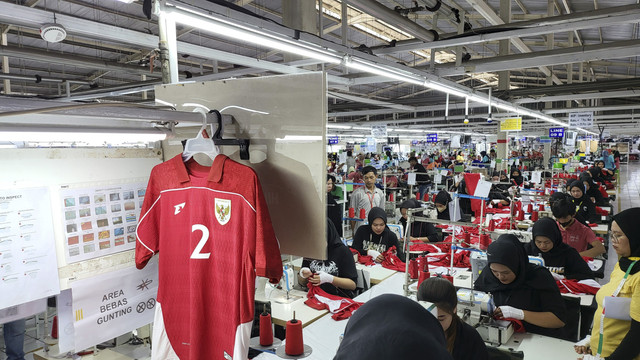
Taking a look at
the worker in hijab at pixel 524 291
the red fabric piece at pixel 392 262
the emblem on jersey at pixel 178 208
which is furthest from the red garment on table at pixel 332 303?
the emblem on jersey at pixel 178 208

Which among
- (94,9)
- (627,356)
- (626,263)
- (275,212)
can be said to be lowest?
(627,356)

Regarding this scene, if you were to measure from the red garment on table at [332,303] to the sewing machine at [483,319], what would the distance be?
0.95 meters

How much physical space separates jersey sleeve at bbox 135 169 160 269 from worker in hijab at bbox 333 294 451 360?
1.16 m

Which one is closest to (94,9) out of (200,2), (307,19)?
(307,19)

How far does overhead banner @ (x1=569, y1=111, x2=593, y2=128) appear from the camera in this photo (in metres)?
14.0

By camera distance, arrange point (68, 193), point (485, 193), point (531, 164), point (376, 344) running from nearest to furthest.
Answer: point (376, 344), point (68, 193), point (485, 193), point (531, 164)

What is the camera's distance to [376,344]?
40.3 inches

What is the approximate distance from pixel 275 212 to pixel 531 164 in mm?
23575

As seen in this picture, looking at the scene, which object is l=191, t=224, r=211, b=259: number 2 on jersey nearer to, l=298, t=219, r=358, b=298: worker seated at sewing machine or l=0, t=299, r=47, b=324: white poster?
l=0, t=299, r=47, b=324: white poster

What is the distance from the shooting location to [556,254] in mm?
4430

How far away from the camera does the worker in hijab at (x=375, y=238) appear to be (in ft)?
17.6

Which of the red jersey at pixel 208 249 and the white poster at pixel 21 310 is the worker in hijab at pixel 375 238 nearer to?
the red jersey at pixel 208 249

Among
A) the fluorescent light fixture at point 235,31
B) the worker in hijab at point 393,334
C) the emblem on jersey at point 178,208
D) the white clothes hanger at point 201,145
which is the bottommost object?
the worker in hijab at point 393,334

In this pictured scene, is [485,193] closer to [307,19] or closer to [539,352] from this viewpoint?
[539,352]
